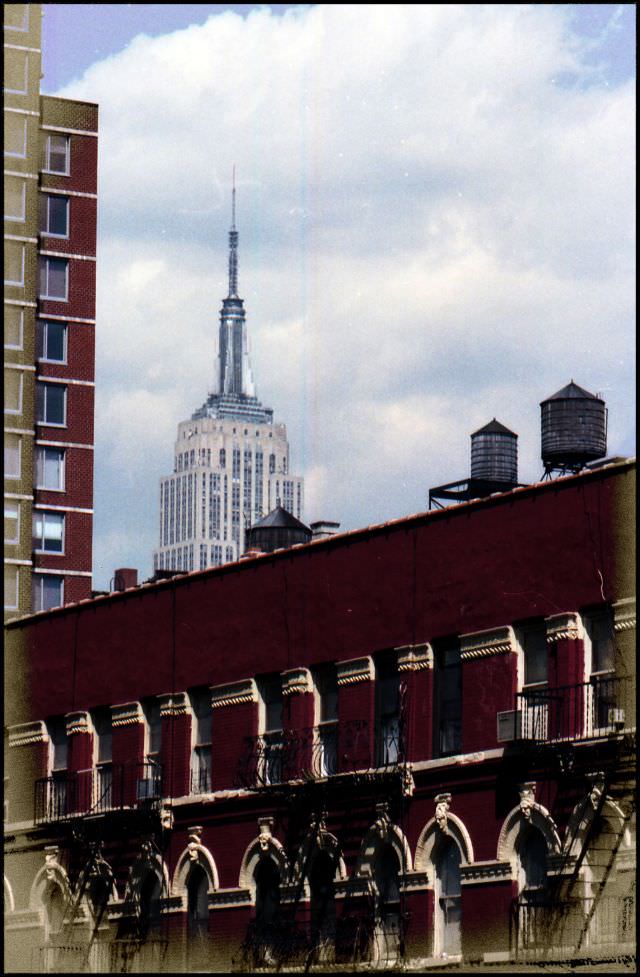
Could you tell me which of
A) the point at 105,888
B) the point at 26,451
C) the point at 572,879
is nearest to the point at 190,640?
the point at 105,888

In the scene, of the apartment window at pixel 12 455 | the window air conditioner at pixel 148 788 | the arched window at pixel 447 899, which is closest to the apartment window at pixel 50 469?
the apartment window at pixel 12 455

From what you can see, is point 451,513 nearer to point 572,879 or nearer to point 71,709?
point 572,879

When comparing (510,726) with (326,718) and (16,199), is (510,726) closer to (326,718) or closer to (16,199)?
(326,718)

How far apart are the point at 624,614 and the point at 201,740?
1437 centimetres

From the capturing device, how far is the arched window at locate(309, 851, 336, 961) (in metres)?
48.1

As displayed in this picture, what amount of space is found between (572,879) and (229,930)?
11283mm

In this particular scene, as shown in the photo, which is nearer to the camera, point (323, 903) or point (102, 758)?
point (323, 903)

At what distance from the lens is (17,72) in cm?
10675

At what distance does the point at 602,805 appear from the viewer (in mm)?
41844

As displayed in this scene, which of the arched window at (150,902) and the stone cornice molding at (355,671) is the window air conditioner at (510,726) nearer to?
the stone cornice molding at (355,671)

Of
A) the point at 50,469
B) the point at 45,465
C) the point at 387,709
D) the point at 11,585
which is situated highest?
the point at 45,465

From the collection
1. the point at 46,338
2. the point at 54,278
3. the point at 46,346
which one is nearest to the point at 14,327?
the point at 46,338

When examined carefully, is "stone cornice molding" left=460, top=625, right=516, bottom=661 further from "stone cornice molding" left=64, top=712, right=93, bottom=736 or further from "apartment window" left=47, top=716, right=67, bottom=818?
"apartment window" left=47, top=716, right=67, bottom=818

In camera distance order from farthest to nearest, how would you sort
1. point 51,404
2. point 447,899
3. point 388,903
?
point 51,404 → point 388,903 → point 447,899
